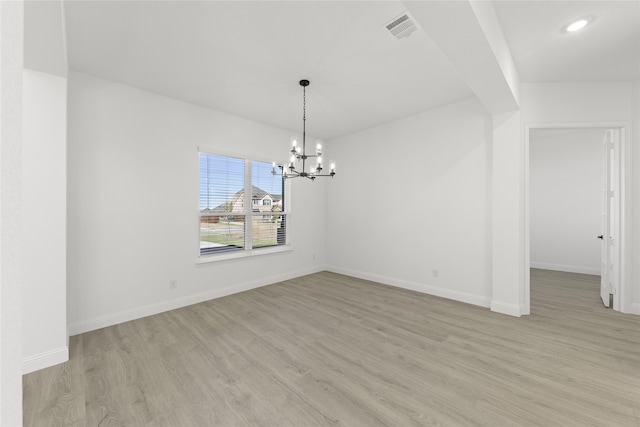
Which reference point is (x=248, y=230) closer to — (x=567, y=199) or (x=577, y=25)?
(x=577, y=25)

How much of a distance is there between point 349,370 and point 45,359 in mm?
2687

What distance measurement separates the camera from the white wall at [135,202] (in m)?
3.02

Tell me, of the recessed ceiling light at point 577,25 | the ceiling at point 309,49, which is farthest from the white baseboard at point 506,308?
the recessed ceiling light at point 577,25

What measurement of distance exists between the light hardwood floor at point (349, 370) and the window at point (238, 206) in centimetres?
122

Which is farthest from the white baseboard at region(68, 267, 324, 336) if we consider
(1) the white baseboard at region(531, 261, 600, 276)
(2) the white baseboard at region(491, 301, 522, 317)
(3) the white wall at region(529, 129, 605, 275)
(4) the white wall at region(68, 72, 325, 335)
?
(3) the white wall at region(529, 129, 605, 275)

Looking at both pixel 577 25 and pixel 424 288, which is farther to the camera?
pixel 424 288

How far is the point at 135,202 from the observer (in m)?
3.39

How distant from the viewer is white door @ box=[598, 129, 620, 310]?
3.39 meters

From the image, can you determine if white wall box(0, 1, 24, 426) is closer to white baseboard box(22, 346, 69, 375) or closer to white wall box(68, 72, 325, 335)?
white baseboard box(22, 346, 69, 375)

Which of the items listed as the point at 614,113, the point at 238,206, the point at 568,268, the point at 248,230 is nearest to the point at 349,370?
the point at 248,230

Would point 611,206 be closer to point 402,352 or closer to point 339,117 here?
point 402,352

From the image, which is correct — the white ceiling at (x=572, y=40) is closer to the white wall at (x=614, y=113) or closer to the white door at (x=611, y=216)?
the white wall at (x=614, y=113)

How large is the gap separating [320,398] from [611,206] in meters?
4.56

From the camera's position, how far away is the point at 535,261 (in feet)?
19.8
